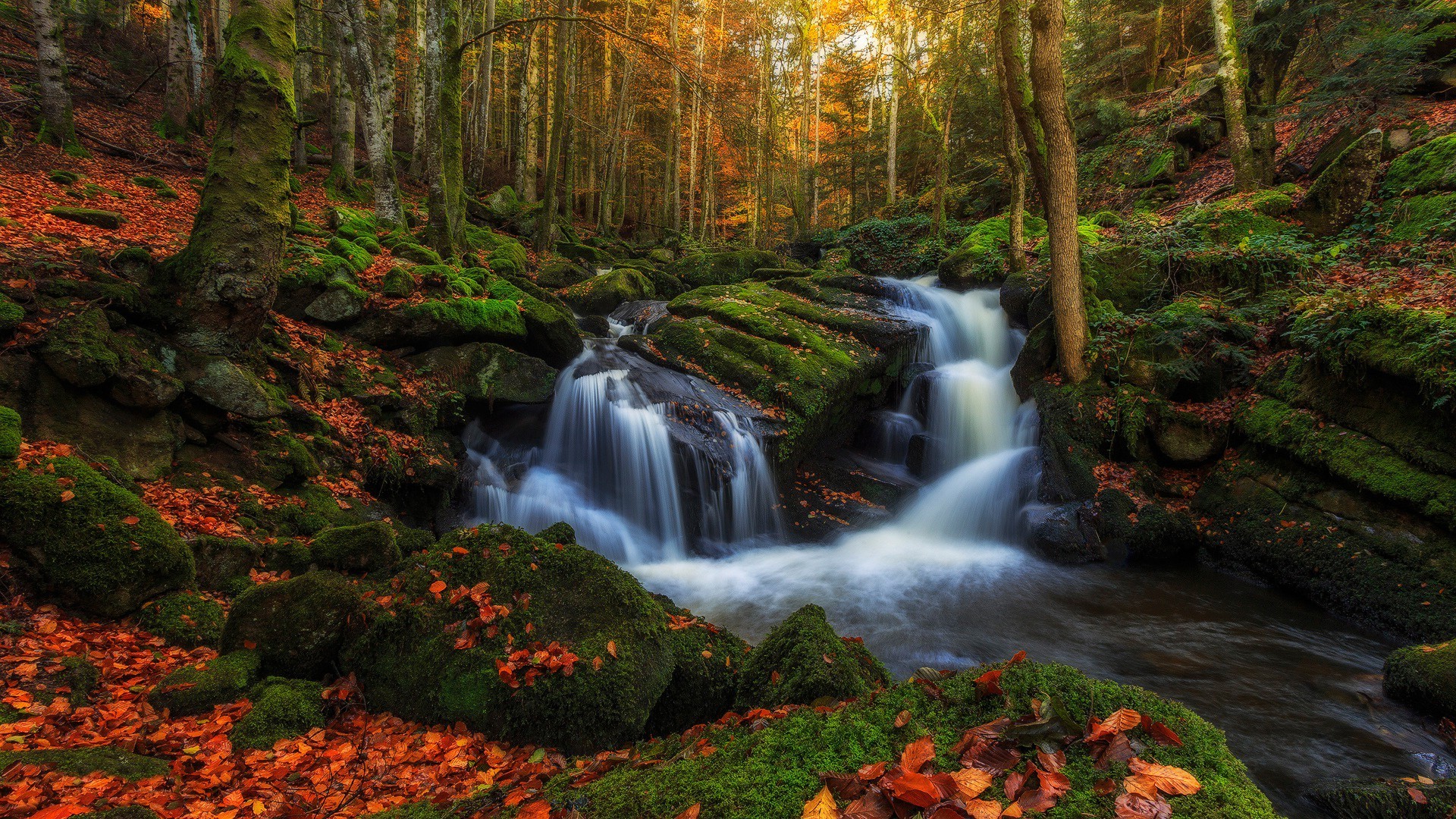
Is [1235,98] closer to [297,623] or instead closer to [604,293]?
[604,293]

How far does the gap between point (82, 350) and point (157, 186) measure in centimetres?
807

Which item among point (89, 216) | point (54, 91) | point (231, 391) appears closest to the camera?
point (231, 391)

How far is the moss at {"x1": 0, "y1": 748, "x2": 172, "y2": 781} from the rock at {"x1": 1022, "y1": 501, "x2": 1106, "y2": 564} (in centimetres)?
896

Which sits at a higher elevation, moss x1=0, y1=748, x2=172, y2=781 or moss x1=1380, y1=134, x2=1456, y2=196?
moss x1=1380, y1=134, x2=1456, y2=196

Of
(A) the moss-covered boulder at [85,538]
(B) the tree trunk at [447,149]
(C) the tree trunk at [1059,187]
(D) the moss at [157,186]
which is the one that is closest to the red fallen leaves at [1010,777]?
(A) the moss-covered boulder at [85,538]

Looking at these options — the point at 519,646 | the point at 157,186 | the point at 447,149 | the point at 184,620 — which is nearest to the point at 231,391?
the point at 184,620

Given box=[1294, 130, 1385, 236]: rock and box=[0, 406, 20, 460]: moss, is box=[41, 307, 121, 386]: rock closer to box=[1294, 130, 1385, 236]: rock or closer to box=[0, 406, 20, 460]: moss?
box=[0, 406, 20, 460]: moss

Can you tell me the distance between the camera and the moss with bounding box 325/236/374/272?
849cm

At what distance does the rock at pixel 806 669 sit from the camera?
2.81 meters

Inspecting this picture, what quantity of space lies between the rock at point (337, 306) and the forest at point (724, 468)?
3.4 inches

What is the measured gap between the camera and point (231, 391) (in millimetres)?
5434

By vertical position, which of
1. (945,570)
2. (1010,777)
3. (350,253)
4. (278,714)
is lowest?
(945,570)

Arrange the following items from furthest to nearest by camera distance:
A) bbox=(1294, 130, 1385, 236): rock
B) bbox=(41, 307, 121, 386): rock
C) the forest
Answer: bbox=(1294, 130, 1385, 236): rock
bbox=(41, 307, 121, 386): rock
the forest

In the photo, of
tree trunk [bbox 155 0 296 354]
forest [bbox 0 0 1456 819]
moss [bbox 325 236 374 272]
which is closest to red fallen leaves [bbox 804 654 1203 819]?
forest [bbox 0 0 1456 819]
